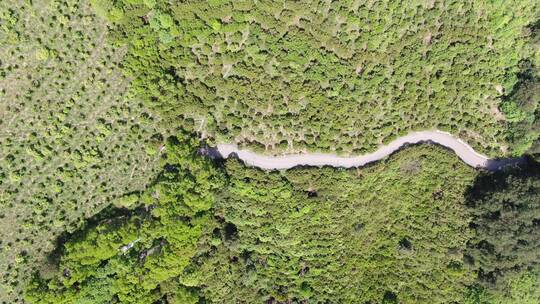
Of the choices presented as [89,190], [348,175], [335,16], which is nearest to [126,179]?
[89,190]

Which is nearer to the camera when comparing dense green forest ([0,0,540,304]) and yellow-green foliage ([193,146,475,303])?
dense green forest ([0,0,540,304])

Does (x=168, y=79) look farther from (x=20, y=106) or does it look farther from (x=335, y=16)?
(x=335, y=16)

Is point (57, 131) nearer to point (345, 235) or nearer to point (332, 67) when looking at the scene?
point (332, 67)

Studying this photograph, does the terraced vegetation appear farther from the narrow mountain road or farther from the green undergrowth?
the narrow mountain road

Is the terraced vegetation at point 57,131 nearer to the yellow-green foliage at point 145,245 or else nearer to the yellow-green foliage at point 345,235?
the yellow-green foliage at point 145,245

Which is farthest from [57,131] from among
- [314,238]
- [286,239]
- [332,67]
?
[314,238]

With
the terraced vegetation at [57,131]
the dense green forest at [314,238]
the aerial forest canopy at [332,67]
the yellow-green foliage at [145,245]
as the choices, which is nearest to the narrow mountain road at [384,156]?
the aerial forest canopy at [332,67]

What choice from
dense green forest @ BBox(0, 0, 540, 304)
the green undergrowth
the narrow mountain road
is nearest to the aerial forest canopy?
dense green forest @ BBox(0, 0, 540, 304)

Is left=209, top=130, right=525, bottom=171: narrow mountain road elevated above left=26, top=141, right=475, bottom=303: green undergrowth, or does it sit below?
above
